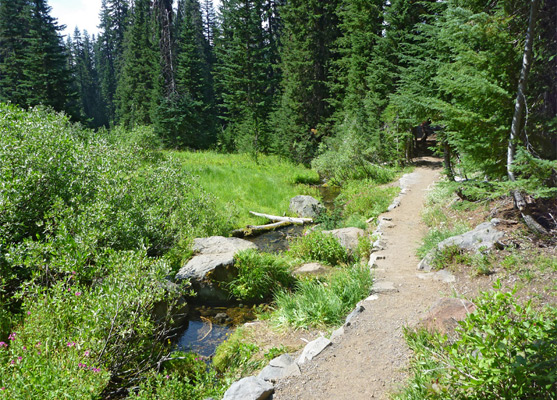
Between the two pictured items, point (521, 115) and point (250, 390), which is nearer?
point (250, 390)

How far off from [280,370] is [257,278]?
332 centimetres

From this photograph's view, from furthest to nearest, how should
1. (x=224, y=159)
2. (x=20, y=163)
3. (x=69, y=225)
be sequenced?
(x=224, y=159), (x=20, y=163), (x=69, y=225)

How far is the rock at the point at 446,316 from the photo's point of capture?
4.01 m

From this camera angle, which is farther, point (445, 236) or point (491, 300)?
point (445, 236)

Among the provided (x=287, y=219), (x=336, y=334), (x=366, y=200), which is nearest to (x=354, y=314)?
(x=336, y=334)

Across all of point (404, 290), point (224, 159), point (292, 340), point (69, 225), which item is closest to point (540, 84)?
point (404, 290)

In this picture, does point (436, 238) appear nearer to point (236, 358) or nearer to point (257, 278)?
point (257, 278)

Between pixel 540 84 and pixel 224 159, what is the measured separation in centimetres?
1873

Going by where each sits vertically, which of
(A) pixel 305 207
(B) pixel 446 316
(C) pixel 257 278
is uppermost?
(B) pixel 446 316

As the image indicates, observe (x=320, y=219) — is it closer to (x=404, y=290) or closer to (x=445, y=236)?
(x=445, y=236)

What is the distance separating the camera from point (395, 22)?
17.8 m

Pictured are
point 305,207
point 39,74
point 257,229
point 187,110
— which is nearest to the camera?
point 257,229

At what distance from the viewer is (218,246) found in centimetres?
888

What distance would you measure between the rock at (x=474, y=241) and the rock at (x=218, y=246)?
158 inches
